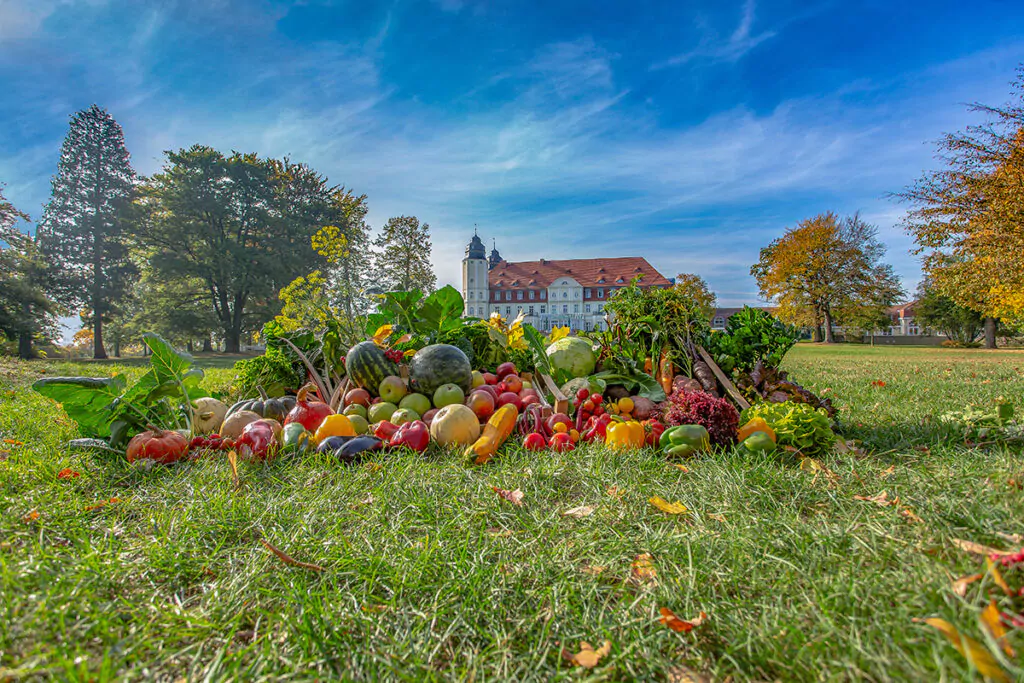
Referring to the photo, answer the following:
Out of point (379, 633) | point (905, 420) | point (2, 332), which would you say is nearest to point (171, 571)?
point (379, 633)

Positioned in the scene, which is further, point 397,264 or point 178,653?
point 397,264

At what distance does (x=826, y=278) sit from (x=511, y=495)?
43.2 m

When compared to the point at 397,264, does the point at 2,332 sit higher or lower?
lower

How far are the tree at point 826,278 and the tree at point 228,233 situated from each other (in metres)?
35.7

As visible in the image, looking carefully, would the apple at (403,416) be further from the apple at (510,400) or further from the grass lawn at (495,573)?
the grass lawn at (495,573)

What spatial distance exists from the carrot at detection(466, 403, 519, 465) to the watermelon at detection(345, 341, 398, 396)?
3.41 feet

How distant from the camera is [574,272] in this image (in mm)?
71312

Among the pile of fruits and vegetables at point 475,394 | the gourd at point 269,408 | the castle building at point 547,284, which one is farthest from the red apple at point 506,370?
the castle building at point 547,284

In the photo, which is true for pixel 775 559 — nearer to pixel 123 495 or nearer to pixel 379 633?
pixel 379 633

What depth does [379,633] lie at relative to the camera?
1.06m

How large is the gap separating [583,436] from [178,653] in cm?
212

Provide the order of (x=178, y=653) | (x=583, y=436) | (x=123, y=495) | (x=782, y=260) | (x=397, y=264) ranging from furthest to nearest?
(x=782, y=260) < (x=397, y=264) < (x=583, y=436) < (x=123, y=495) < (x=178, y=653)

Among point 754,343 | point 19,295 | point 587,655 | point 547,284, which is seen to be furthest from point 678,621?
point 547,284

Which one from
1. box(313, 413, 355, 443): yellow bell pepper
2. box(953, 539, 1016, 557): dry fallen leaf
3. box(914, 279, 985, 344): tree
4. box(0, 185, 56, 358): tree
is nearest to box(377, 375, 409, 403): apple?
box(313, 413, 355, 443): yellow bell pepper
